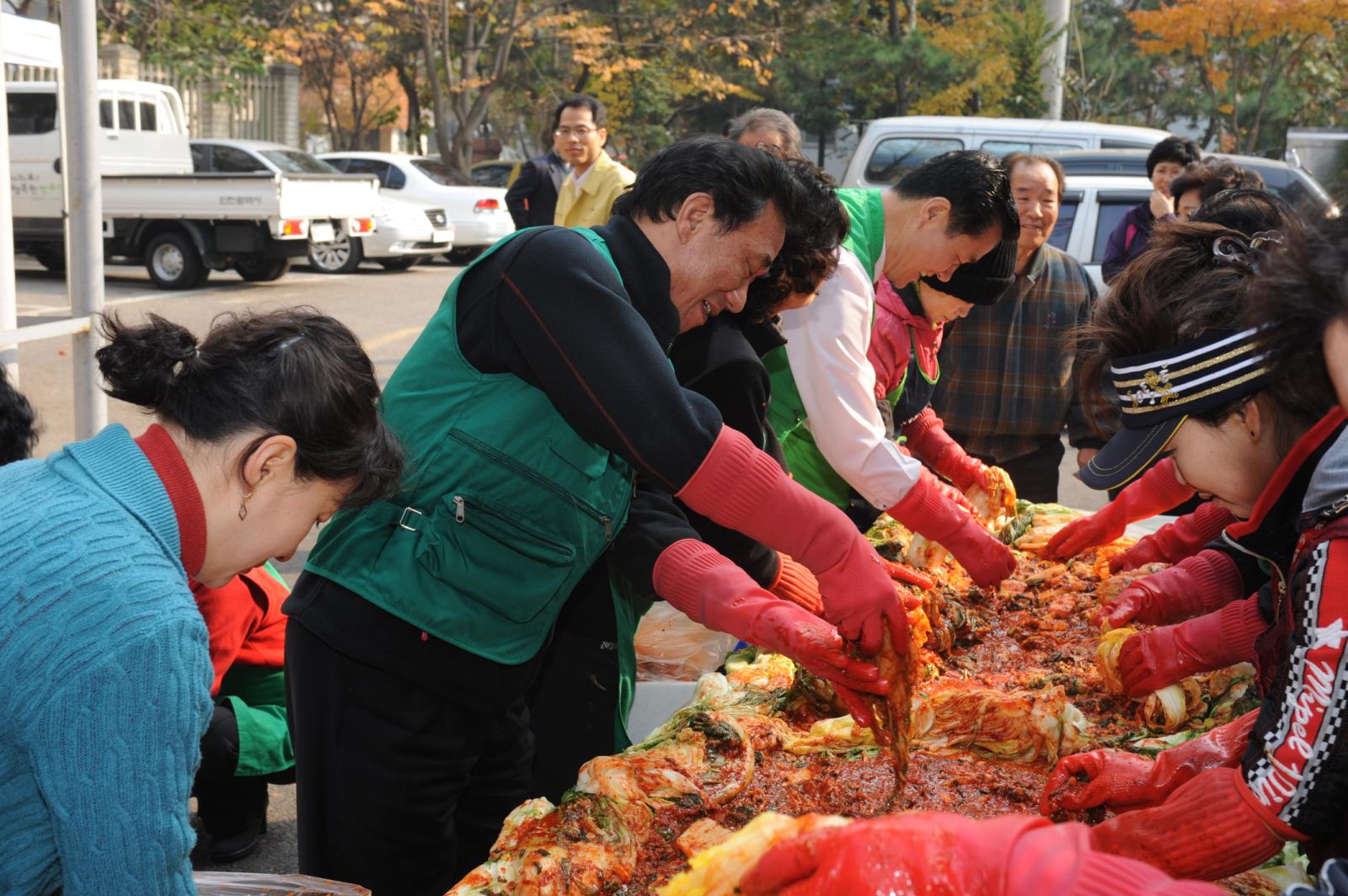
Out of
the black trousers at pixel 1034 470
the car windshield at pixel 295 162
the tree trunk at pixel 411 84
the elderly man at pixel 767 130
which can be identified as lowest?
the black trousers at pixel 1034 470

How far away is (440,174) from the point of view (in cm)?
1798

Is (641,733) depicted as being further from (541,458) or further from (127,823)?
(127,823)

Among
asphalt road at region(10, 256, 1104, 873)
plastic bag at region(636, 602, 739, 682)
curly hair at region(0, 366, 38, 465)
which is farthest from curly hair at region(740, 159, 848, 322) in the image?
asphalt road at region(10, 256, 1104, 873)

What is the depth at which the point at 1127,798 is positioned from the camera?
212 cm

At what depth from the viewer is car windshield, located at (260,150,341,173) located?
16172 millimetres

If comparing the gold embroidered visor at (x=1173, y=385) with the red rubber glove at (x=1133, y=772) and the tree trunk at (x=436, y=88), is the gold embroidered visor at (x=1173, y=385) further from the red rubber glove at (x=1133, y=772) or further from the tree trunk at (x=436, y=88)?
the tree trunk at (x=436, y=88)

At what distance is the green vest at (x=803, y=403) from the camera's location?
3.18 meters

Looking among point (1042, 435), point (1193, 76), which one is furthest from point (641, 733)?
point (1193, 76)

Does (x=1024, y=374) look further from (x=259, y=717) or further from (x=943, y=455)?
(x=259, y=717)

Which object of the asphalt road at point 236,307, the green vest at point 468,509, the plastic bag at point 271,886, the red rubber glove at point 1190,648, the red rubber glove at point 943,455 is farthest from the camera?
the asphalt road at point 236,307

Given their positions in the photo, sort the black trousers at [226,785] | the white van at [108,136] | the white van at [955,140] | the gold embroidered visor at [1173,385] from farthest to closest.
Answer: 1. the white van at [108,136]
2. the white van at [955,140]
3. the black trousers at [226,785]
4. the gold embroidered visor at [1173,385]

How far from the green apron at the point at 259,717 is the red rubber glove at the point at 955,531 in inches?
68.2

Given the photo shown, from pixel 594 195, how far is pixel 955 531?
5.49 metres

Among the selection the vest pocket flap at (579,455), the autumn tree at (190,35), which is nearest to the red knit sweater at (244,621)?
the vest pocket flap at (579,455)
